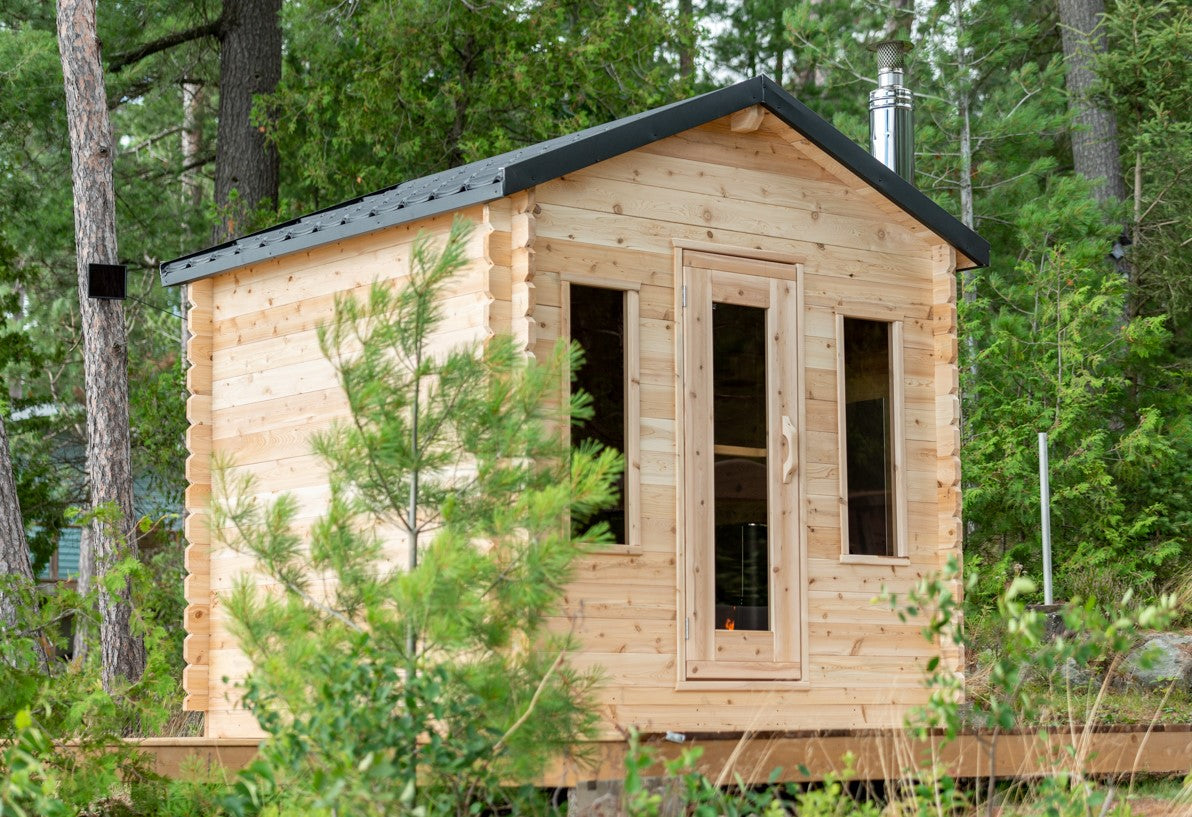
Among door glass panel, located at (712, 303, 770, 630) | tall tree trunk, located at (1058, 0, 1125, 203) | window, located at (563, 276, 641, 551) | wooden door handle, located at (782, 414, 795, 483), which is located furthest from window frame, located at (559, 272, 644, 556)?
tall tree trunk, located at (1058, 0, 1125, 203)

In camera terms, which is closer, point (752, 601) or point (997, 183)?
point (752, 601)

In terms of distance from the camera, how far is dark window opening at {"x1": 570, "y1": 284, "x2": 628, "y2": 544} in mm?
6660

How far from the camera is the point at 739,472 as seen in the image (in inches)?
278

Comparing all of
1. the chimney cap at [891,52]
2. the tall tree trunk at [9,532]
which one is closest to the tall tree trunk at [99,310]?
the tall tree trunk at [9,532]

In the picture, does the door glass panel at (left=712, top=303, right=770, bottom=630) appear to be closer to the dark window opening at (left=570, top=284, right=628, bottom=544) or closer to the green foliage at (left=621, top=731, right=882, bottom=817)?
the dark window opening at (left=570, top=284, right=628, bottom=544)

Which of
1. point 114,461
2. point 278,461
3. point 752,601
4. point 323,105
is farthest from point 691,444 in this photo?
point 323,105

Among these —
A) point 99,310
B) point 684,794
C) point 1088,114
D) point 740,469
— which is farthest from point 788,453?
point 1088,114

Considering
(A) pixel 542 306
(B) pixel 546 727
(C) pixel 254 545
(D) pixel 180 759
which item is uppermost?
(A) pixel 542 306

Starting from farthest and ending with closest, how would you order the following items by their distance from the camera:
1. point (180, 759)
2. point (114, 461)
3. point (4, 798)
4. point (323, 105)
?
1. point (323, 105)
2. point (114, 461)
3. point (180, 759)
4. point (4, 798)

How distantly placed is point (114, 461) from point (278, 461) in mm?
4197

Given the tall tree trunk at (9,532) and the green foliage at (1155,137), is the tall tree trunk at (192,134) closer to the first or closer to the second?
A: the tall tree trunk at (9,532)

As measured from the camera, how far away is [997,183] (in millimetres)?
16250

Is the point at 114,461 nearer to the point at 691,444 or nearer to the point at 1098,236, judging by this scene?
the point at 691,444

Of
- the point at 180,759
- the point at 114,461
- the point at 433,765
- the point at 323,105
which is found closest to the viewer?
the point at 433,765
